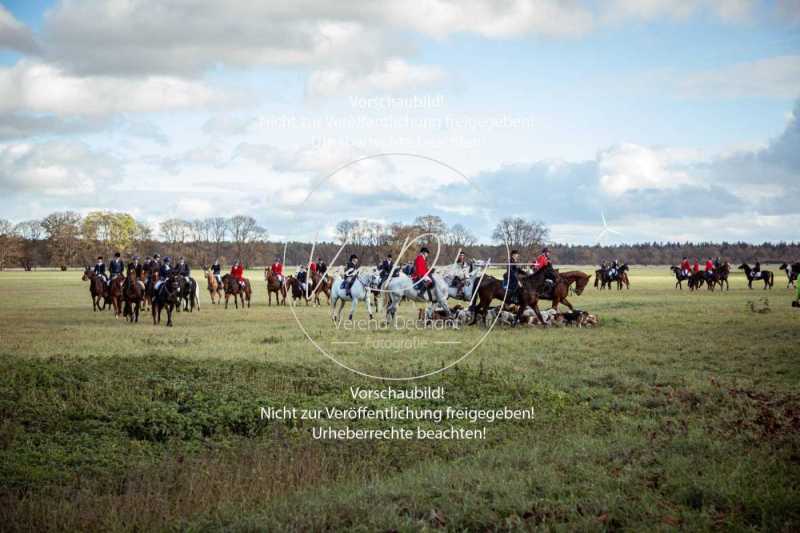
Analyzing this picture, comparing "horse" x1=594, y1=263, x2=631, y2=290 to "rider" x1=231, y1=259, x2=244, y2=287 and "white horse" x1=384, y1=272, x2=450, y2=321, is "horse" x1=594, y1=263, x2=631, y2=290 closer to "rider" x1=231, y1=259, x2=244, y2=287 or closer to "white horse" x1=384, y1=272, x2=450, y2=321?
"rider" x1=231, y1=259, x2=244, y2=287

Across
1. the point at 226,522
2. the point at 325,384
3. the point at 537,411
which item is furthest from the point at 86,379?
the point at 537,411

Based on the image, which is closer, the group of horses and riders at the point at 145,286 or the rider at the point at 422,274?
the rider at the point at 422,274

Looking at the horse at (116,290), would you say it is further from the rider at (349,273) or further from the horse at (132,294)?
the rider at (349,273)

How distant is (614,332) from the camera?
2195 centimetres

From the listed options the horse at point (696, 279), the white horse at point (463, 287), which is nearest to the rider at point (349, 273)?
the white horse at point (463, 287)

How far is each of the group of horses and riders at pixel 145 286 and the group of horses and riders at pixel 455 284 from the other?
656cm

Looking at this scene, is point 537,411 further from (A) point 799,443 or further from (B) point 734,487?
(B) point 734,487

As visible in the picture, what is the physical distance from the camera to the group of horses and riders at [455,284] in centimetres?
2128

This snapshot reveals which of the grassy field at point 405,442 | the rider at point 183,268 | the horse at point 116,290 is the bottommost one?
the grassy field at point 405,442

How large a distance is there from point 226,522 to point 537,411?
6779mm

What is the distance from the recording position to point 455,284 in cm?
2525

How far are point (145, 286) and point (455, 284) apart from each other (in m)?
14.0

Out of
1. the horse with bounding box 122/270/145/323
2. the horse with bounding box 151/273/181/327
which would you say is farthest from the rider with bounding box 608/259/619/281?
the horse with bounding box 122/270/145/323

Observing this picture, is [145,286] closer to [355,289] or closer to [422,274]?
[355,289]
